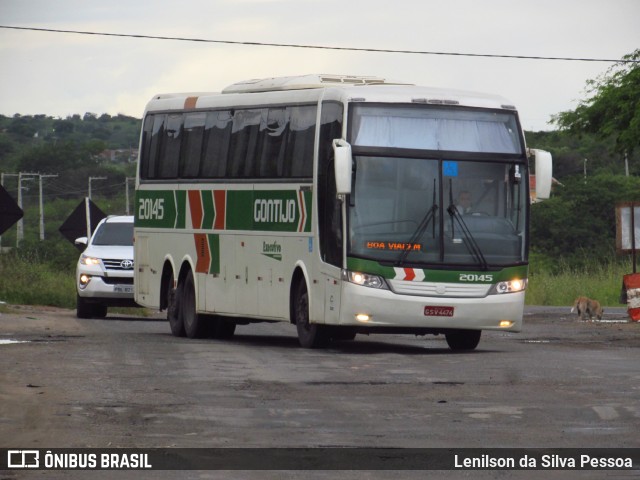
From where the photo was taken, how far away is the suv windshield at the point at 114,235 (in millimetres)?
34156

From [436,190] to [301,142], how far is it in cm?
214

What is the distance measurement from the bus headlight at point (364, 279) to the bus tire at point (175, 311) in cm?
585

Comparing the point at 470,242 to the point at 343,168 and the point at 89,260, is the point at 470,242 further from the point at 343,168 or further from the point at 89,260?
the point at 89,260

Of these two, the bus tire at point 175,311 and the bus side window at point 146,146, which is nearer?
the bus tire at point 175,311

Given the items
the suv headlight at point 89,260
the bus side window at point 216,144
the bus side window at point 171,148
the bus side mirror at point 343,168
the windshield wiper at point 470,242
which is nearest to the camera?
the bus side mirror at point 343,168

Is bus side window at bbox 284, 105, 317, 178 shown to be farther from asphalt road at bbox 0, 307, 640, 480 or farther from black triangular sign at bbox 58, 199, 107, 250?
black triangular sign at bbox 58, 199, 107, 250

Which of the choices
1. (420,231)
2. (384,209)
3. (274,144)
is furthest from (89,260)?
(420,231)

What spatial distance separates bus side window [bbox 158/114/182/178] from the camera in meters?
26.9

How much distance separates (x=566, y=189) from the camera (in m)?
81.4

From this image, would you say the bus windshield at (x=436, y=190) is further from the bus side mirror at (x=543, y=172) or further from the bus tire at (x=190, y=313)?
the bus tire at (x=190, y=313)

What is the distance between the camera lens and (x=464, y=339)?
23500 mm

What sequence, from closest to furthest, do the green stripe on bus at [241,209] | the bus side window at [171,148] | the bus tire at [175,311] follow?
the green stripe on bus at [241,209] → the bus tire at [175,311] → the bus side window at [171,148]

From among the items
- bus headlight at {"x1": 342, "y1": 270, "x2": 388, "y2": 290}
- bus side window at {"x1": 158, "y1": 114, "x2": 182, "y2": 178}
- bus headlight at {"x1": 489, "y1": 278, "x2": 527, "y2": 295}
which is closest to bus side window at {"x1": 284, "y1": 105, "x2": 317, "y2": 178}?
bus headlight at {"x1": 342, "y1": 270, "x2": 388, "y2": 290}

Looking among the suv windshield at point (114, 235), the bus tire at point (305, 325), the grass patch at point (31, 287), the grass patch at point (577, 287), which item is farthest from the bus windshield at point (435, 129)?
the grass patch at point (577, 287)
